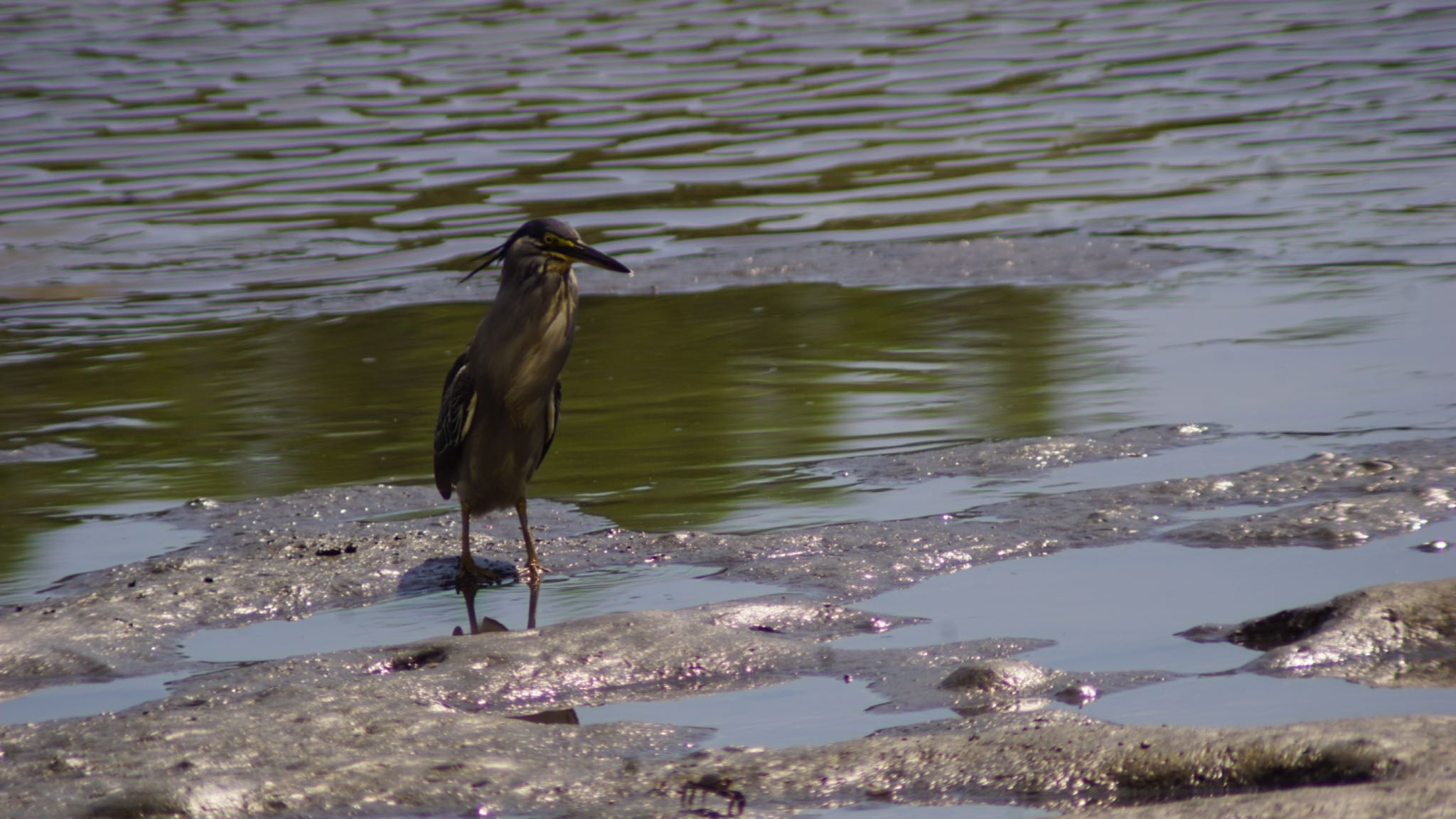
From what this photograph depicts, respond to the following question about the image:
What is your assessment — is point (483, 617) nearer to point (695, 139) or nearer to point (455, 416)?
point (455, 416)

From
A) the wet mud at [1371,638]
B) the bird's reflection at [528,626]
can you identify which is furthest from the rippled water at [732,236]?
the wet mud at [1371,638]

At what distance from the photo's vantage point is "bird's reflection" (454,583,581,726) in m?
4.74

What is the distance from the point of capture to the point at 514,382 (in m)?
6.41

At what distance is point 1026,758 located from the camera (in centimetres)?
407

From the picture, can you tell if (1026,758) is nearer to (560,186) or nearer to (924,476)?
(924,476)

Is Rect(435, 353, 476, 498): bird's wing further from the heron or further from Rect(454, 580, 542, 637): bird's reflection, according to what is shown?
Rect(454, 580, 542, 637): bird's reflection

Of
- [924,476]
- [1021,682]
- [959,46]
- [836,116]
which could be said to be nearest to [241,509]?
[924,476]

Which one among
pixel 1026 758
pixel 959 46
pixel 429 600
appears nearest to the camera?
pixel 1026 758

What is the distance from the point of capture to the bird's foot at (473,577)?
6.30 metres

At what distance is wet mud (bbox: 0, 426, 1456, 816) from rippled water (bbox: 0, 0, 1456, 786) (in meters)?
0.48

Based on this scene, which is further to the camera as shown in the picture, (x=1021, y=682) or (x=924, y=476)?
(x=924, y=476)

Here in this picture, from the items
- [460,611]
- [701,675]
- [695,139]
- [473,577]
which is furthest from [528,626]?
[695,139]

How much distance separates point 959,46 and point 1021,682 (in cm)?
1705

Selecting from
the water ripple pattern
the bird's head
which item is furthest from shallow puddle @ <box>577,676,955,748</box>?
the water ripple pattern
